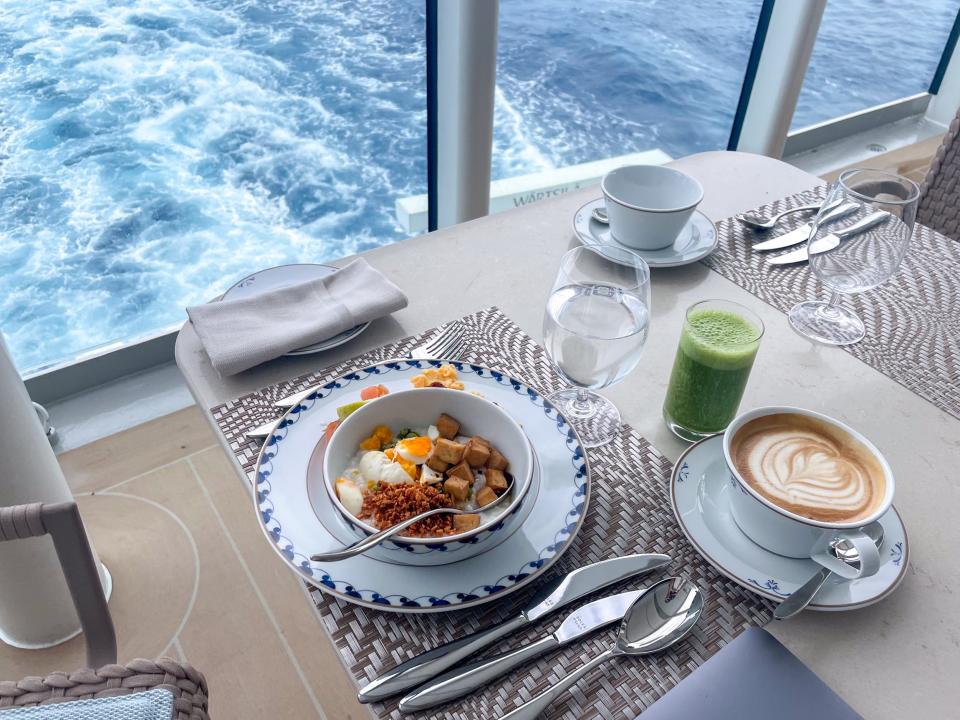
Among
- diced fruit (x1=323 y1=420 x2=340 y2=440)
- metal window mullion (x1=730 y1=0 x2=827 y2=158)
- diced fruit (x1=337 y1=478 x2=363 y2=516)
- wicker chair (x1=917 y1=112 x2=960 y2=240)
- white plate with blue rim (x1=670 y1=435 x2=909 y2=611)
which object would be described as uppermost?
diced fruit (x1=337 y1=478 x2=363 y2=516)

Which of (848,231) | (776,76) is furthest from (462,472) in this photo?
(776,76)

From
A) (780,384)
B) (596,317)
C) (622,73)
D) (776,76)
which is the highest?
(596,317)

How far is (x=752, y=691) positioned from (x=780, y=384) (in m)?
0.38

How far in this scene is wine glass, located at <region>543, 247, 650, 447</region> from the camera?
692 millimetres

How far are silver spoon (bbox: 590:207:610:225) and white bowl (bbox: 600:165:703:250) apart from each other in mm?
39

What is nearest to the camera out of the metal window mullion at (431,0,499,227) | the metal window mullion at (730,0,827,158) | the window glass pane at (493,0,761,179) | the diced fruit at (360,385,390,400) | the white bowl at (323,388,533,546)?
the white bowl at (323,388,533,546)

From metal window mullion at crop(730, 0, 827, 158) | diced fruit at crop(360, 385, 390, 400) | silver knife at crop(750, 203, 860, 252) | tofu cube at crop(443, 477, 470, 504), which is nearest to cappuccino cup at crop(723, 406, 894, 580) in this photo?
tofu cube at crop(443, 477, 470, 504)

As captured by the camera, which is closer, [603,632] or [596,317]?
[603,632]

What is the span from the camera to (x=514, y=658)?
542 millimetres

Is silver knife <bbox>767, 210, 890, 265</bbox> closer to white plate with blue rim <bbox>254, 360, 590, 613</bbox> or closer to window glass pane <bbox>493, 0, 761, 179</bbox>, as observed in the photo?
white plate with blue rim <bbox>254, 360, 590, 613</bbox>

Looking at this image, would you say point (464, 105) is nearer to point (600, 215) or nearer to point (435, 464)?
point (600, 215)

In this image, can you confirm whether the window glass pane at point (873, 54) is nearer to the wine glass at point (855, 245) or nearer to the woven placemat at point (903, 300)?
the woven placemat at point (903, 300)

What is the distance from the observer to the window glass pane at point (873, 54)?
3.14m

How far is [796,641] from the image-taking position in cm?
58
